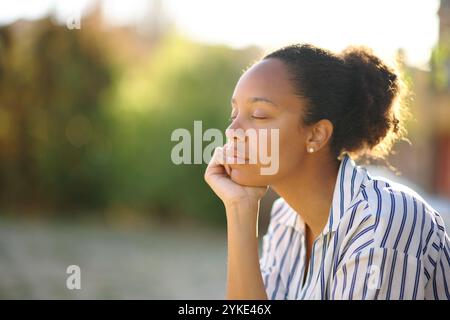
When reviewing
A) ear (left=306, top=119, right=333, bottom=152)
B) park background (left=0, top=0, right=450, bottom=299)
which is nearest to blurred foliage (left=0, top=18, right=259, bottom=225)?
park background (left=0, top=0, right=450, bottom=299)

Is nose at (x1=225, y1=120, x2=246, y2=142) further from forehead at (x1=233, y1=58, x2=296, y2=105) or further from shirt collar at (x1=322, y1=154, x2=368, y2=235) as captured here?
shirt collar at (x1=322, y1=154, x2=368, y2=235)

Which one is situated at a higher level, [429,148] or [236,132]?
[429,148]

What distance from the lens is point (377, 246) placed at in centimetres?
230

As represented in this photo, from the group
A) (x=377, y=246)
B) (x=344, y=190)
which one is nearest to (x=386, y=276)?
(x=377, y=246)

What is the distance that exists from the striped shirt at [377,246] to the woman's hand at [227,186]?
1.20ft

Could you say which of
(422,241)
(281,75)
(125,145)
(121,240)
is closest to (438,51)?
(281,75)

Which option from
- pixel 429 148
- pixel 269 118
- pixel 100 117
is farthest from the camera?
pixel 429 148

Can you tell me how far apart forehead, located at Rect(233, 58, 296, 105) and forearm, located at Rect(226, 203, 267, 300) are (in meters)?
0.51

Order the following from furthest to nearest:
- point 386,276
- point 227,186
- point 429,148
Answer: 1. point 429,148
2. point 227,186
3. point 386,276

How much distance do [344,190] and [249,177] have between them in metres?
0.44

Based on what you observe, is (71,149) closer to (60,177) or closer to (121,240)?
(60,177)

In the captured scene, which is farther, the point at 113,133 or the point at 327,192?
the point at 113,133

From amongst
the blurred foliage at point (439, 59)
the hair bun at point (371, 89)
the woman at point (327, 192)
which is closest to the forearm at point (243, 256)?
the woman at point (327, 192)

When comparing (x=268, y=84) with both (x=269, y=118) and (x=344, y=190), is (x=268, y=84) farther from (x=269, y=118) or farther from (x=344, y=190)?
(x=344, y=190)
